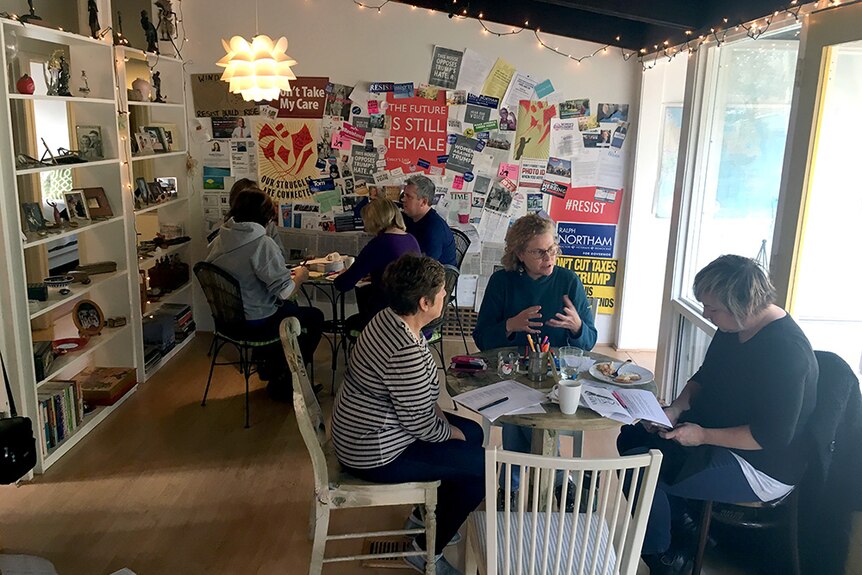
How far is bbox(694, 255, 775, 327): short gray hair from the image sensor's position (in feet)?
7.39

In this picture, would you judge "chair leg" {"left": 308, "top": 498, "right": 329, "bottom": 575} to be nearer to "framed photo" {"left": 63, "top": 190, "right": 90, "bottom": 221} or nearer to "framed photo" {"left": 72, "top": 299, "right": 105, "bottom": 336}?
"framed photo" {"left": 72, "top": 299, "right": 105, "bottom": 336}

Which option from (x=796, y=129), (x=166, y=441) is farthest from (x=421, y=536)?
(x=796, y=129)

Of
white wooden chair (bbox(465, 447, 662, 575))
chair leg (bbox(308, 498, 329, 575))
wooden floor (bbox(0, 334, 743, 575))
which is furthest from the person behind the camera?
wooden floor (bbox(0, 334, 743, 575))

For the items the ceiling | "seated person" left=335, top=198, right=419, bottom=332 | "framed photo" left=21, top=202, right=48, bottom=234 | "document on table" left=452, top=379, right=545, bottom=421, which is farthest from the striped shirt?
the ceiling

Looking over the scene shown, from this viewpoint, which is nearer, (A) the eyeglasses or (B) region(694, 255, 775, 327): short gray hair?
(B) region(694, 255, 775, 327): short gray hair

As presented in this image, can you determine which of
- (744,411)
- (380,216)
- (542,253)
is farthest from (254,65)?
(744,411)

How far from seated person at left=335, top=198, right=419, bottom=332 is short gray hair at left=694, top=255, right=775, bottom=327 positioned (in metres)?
1.78

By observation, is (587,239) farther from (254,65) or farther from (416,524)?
(416,524)

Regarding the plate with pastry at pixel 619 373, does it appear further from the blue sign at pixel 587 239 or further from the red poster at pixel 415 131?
the red poster at pixel 415 131

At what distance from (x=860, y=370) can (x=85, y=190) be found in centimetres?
386

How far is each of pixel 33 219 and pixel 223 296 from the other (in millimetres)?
981

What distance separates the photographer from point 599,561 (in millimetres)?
1929

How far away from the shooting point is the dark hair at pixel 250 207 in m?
3.88

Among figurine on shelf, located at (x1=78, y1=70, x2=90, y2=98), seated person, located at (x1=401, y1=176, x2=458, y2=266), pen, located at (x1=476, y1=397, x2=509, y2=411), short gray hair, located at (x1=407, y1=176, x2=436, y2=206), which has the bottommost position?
pen, located at (x1=476, y1=397, x2=509, y2=411)
